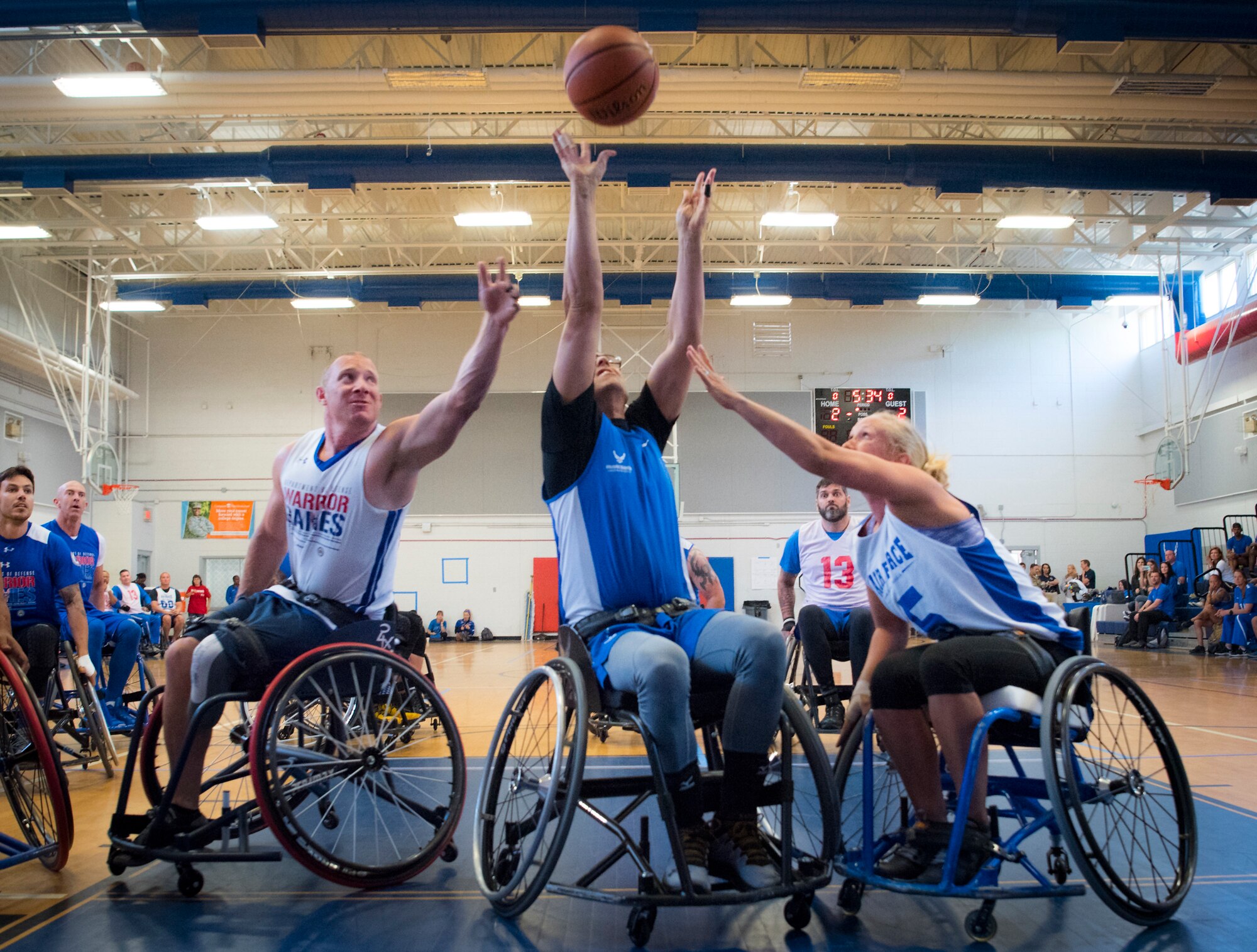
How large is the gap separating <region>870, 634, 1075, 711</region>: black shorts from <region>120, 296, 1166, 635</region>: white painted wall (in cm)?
1623

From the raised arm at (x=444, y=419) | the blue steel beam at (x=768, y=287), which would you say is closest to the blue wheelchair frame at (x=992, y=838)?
the raised arm at (x=444, y=419)

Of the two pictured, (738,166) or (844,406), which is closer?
(738,166)

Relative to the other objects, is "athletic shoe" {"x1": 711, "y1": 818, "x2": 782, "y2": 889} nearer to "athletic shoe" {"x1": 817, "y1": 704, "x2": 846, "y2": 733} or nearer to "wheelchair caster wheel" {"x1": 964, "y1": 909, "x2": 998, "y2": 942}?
"wheelchair caster wheel" {"x1": 964, "y1": 909, "x2": 998, "y2": 942}

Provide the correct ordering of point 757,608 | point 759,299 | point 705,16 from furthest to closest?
point 757,608, point 759,299, point 705,16

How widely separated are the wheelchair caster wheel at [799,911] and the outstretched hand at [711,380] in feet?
3.89

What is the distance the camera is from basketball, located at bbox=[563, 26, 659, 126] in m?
3.42

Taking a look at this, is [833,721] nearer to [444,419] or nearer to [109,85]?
[444,419]

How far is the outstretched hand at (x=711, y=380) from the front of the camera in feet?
7.75

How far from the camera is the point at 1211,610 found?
12172 mm

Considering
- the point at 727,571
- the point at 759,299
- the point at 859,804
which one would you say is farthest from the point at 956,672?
the point at 727,571

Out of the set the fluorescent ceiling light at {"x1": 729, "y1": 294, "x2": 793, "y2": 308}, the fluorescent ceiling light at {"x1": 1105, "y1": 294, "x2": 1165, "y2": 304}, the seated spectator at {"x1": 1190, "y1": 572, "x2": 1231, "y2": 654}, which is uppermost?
the fluorescent ceiling light at {"x1": 1105, "y1": 294, "x2": 1165, "y2": 304}

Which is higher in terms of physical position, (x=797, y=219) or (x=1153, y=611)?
(x=797, y=219)

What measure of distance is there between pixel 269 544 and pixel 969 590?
7.11 ft

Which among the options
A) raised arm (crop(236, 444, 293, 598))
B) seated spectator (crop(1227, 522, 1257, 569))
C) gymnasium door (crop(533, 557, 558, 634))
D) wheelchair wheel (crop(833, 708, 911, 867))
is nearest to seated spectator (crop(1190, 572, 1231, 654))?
seated spectator (crop(1227, 522, 1257, 569))
